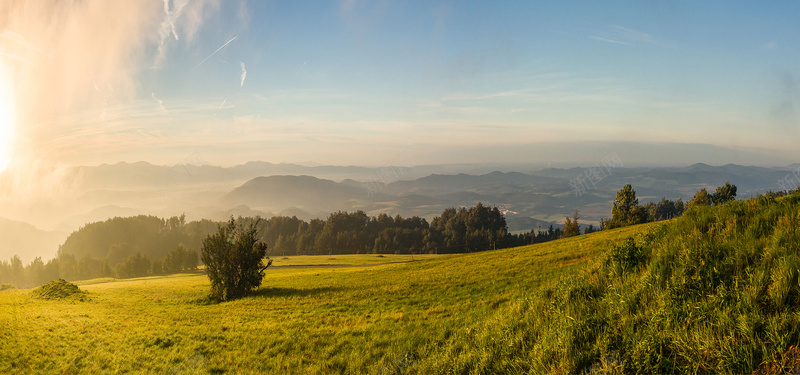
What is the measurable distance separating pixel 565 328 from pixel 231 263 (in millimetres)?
31669

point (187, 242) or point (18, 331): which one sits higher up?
point (18, 331)

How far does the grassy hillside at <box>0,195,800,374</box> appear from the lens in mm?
4984

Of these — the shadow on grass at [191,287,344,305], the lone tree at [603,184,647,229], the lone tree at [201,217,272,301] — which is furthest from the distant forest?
the lone tree at [201,217,272,301]

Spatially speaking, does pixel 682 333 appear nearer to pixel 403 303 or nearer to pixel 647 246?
pixel 647 246

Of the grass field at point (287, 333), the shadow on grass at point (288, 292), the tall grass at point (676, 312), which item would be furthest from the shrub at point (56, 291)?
the tall grass at point (676, 312)

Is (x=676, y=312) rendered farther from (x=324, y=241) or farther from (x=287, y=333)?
(x=324, y=241)

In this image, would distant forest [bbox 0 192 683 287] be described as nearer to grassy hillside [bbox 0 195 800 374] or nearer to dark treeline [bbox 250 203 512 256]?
dark treeline [bbox 250 203 512 256]

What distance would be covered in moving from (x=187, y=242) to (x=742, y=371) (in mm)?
223996

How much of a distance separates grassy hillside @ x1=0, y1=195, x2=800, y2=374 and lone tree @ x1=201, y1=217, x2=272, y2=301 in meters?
11.3

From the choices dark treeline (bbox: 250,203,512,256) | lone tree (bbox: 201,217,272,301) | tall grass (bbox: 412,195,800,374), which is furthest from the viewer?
dark treeline (bbox: 250,203,512,256)

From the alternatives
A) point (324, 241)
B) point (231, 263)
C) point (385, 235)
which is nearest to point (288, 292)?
point (231, 263)

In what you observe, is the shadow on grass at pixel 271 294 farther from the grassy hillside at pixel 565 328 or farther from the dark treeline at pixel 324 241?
the dark treeline at pixel 324 241

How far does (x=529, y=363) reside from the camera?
6.12 metres

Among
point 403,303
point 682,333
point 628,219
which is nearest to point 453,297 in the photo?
point 403,303
